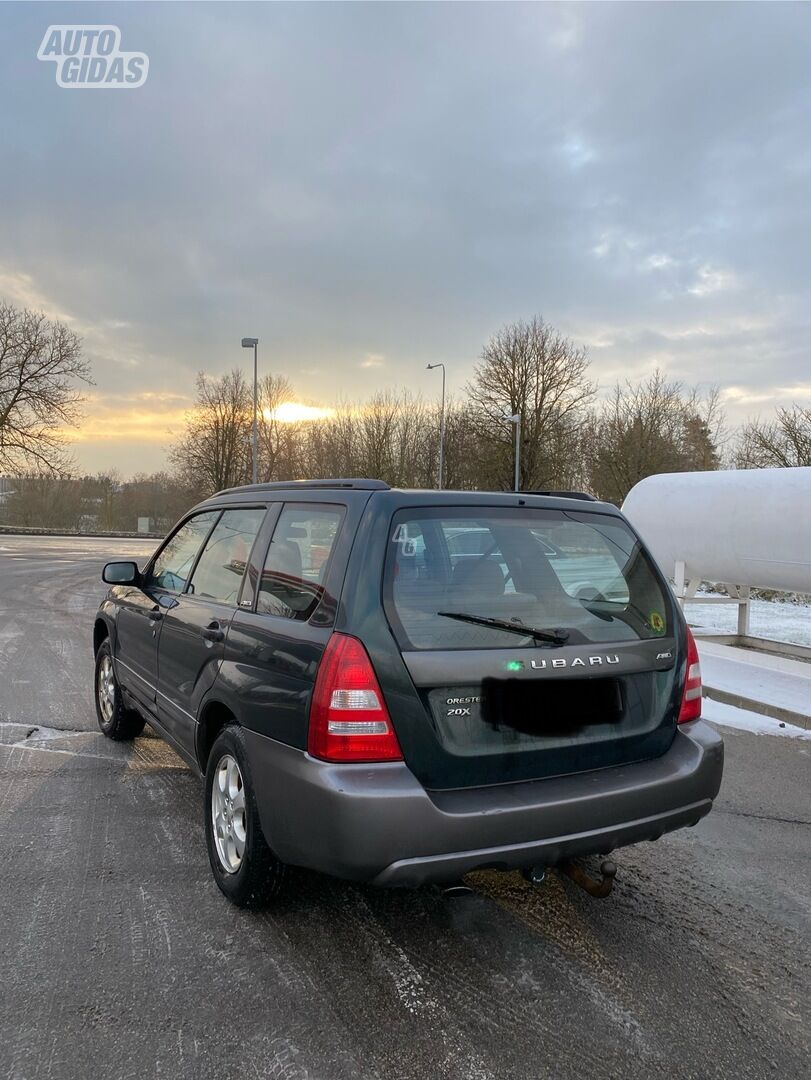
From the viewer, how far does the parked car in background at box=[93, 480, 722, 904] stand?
238cm

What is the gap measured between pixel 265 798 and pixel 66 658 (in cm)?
612

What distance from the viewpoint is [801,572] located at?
27.6 feet

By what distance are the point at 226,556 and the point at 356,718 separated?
1.44 metres

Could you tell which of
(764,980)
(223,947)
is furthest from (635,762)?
(223,947)

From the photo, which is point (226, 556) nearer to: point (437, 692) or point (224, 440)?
point (437, 692)

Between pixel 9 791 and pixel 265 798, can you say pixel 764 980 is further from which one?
pixel 9 791

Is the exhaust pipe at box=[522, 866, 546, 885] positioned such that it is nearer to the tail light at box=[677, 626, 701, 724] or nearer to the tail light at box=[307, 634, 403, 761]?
the tail light at box=[307, 634, 403, 761]

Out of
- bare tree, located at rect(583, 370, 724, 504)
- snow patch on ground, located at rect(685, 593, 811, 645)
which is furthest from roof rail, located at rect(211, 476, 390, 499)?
bare tree, located at rect(583, 370, 724, 504)

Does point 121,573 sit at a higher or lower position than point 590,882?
higher

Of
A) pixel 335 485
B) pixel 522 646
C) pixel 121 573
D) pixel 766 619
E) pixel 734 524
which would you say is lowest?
pixel 766 619

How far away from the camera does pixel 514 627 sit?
2.60 metres

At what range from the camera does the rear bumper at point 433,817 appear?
230 cm

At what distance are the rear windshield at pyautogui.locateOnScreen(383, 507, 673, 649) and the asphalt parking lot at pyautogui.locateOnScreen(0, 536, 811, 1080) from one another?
1155mm

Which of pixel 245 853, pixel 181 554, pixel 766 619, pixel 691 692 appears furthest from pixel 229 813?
pixel 766 619
